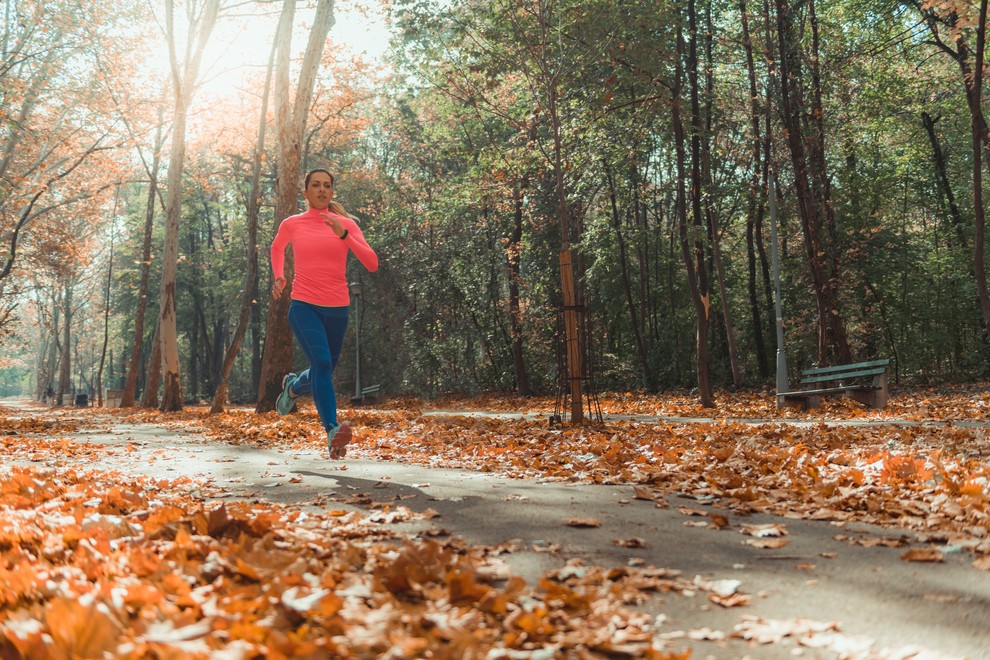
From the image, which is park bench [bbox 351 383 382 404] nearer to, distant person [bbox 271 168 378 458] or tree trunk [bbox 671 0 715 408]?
tree trunk [bbox 671 0 715 408]

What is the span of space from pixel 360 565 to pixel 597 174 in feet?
69.0

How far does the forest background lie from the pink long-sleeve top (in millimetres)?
8912

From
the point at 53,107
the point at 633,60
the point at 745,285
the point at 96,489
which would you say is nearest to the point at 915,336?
the point at 745,285

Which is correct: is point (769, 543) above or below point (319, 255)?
below

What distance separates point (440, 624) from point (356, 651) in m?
0.29

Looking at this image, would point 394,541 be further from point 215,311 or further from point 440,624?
point 215,311

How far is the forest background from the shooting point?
672 inches

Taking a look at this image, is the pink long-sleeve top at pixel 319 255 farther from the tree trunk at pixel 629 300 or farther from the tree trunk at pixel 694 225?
the tree trunk at pixel 629 300

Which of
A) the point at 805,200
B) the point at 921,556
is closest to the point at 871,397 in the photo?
the point at 805,200

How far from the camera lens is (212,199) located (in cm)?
4722

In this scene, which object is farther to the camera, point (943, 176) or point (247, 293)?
point (943, 176)

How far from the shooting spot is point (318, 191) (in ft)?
21.7

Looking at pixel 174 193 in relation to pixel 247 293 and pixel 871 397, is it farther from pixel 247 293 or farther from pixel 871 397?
pixel 871 397

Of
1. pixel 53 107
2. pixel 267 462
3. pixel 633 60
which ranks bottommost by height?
pixel 267 462
